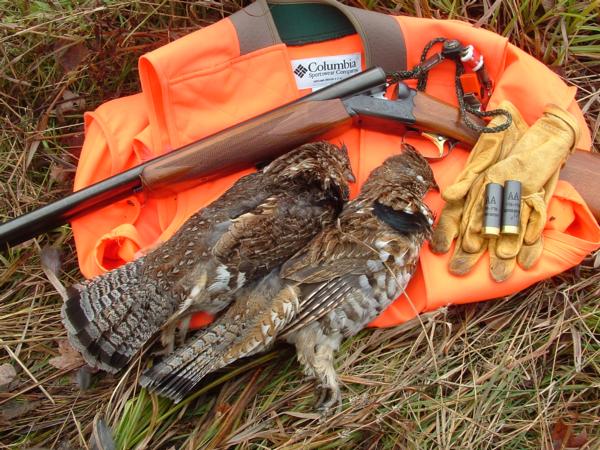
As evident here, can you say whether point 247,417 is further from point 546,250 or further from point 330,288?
point 546,250

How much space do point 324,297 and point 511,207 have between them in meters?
1.12

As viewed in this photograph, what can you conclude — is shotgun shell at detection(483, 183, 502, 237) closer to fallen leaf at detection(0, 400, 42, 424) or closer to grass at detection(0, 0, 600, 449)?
grass at detection(0, 0, 600, 449)

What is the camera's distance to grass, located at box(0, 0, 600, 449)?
3355 mm

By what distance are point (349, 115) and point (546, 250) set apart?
4.35 feet

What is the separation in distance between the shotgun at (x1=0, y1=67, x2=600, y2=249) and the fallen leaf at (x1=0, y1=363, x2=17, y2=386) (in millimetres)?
699

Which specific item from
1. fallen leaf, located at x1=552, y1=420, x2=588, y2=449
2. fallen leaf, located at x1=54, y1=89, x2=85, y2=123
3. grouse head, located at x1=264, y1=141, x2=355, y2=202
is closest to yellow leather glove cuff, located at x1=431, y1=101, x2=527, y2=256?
grouse head, located at x1=264, y1=141, x2=355, y2=202

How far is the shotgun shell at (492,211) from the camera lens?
11.2 feet

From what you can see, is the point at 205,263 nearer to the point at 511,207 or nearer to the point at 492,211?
the point at 492,211

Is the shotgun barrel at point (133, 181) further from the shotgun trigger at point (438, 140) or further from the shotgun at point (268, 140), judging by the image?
the shotgun trigger at point (438, 140)

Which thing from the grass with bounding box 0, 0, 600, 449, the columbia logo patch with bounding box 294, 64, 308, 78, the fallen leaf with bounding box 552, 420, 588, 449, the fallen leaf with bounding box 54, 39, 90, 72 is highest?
the fallen leaf with bounding box 54, 39, 90, 72

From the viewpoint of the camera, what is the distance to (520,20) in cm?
404

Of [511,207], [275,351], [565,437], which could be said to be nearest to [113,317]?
[275,351]

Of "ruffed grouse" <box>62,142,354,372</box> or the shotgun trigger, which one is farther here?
the shotgun trigger

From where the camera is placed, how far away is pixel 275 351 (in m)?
3.57
